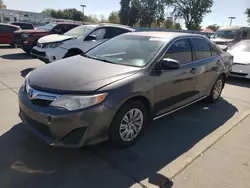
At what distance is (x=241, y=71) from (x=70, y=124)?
7.26 metres

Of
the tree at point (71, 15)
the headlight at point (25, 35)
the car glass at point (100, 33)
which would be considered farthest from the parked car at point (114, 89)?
the tree at point (71, 15)

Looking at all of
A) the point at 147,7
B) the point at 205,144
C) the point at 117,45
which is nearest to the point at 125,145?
the point at 205,144

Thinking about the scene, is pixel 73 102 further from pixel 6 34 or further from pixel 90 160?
pixel 6 34

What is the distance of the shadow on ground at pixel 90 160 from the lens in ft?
8.38

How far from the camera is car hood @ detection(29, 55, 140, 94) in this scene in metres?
2.78

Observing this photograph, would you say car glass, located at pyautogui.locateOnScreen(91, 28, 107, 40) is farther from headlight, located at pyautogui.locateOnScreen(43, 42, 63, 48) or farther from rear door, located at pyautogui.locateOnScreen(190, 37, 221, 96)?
rear door, located at pyautogui.locateOnScreen(190, 37, 221, 96)

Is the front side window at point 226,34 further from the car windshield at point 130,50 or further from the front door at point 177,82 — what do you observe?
the car windshield at point 130,50

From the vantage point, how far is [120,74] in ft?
10.2

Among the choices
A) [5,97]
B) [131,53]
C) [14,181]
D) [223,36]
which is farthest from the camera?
[223,36]

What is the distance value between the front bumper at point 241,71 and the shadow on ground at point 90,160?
5.02 m

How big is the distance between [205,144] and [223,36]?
14091 mm

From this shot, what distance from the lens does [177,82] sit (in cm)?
385

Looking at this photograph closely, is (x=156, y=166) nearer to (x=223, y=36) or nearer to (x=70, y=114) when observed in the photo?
(x=70, y=114)

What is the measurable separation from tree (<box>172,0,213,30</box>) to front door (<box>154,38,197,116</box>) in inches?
1962
